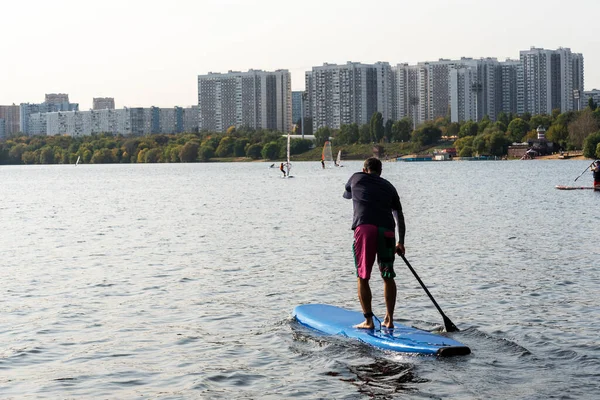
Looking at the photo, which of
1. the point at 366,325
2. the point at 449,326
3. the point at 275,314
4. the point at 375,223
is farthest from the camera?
the point at 275,314

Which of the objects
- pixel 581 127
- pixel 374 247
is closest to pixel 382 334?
pixel 374 247

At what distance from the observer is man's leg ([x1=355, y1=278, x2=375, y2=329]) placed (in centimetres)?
1304

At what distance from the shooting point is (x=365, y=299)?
43.3 ft

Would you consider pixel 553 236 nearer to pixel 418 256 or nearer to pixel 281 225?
pixel 418 256

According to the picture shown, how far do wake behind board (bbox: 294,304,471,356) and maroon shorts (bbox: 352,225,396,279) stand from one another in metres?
0.91

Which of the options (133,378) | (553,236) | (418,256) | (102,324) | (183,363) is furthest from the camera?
(553,236)

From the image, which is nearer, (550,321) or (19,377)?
(19,377)

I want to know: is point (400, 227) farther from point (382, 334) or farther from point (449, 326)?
point (449, 326)

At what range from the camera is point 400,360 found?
40.9 ft

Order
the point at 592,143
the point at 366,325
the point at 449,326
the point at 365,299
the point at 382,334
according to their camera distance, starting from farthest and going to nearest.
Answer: the point at 592,143
the point at 449,326
the point at 366,325
the point at 365,299
the point at 382,334

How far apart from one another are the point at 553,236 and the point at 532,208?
18865 mm

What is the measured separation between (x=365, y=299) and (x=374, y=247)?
891 millimetres

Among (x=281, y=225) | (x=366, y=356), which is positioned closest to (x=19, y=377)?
(x=366, y=356)

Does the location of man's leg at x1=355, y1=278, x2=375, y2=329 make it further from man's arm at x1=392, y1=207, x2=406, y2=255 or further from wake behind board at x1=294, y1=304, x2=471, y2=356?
man's arm at x1=392, y1=207, x2=406, y2=255
